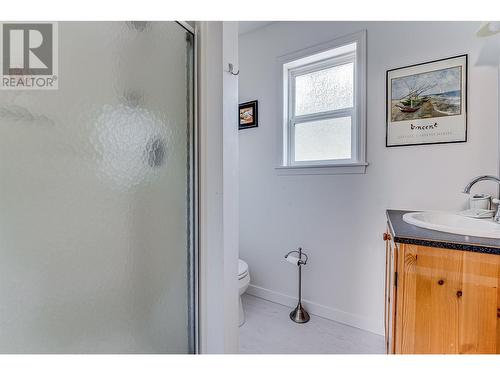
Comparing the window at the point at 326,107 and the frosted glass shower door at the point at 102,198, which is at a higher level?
the window at the point at 326,107

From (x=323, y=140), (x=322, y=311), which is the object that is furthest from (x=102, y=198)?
(x=322, y=311)

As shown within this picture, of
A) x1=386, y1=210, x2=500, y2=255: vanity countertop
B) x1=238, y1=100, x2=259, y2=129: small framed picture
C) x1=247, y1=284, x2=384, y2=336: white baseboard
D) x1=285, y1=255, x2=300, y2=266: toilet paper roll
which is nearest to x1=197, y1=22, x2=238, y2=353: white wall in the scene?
x1=386, y1=210, x2=500, y2=255: vanity countertop

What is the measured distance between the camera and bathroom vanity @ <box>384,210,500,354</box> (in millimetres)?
804

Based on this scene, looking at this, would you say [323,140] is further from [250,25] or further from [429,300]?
[429,300]

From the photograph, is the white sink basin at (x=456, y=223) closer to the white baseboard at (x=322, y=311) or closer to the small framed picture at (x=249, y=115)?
the white baseboard at (x=322, y=311)

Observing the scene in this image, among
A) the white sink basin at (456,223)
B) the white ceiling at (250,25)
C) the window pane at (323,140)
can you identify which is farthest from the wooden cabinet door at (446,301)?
the white ceiling at (250,25)

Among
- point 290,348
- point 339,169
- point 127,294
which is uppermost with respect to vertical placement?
point 339,169

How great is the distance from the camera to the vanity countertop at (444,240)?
2.61 ft

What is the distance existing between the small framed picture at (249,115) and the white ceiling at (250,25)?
0.60 meters

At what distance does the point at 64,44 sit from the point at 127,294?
705mm

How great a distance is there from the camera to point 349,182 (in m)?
1.77
